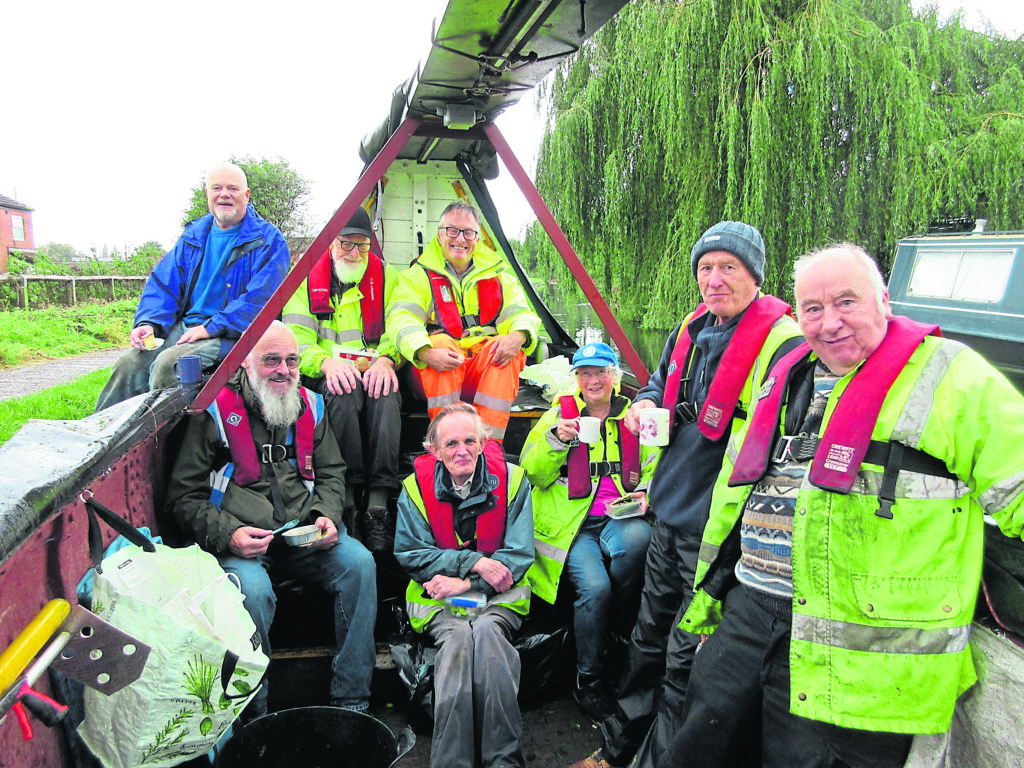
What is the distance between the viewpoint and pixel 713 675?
188cm

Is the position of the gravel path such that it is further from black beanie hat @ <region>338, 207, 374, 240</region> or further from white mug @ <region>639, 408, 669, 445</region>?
white mug @ <region>639, 408, 669, 445</region>

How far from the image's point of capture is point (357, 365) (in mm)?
3682

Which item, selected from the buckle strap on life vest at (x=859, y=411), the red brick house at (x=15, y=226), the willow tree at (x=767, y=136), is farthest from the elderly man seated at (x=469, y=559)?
the red brick house at (x=15, y=226)

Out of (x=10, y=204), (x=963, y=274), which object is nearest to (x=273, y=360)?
(x=963, y=274)

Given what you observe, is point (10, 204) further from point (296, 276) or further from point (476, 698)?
point (476, 698)

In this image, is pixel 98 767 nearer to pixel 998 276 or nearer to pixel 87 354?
pixel 998 276

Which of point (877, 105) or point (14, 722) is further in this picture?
point (877, 105)

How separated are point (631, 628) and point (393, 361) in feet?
6.39

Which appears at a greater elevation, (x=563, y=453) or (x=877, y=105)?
(x=877, y=105)

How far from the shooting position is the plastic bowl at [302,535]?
2.60 m

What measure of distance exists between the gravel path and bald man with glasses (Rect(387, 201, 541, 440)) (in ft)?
27.6

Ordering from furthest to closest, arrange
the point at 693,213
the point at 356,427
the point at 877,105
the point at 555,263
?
1. the point at 555,263
2. the point at 693,213
3. the point at 877,105
4. the point at 356,427

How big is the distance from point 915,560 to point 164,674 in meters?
1.76

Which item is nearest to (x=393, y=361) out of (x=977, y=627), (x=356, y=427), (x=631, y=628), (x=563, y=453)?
(x=356, y=427)
